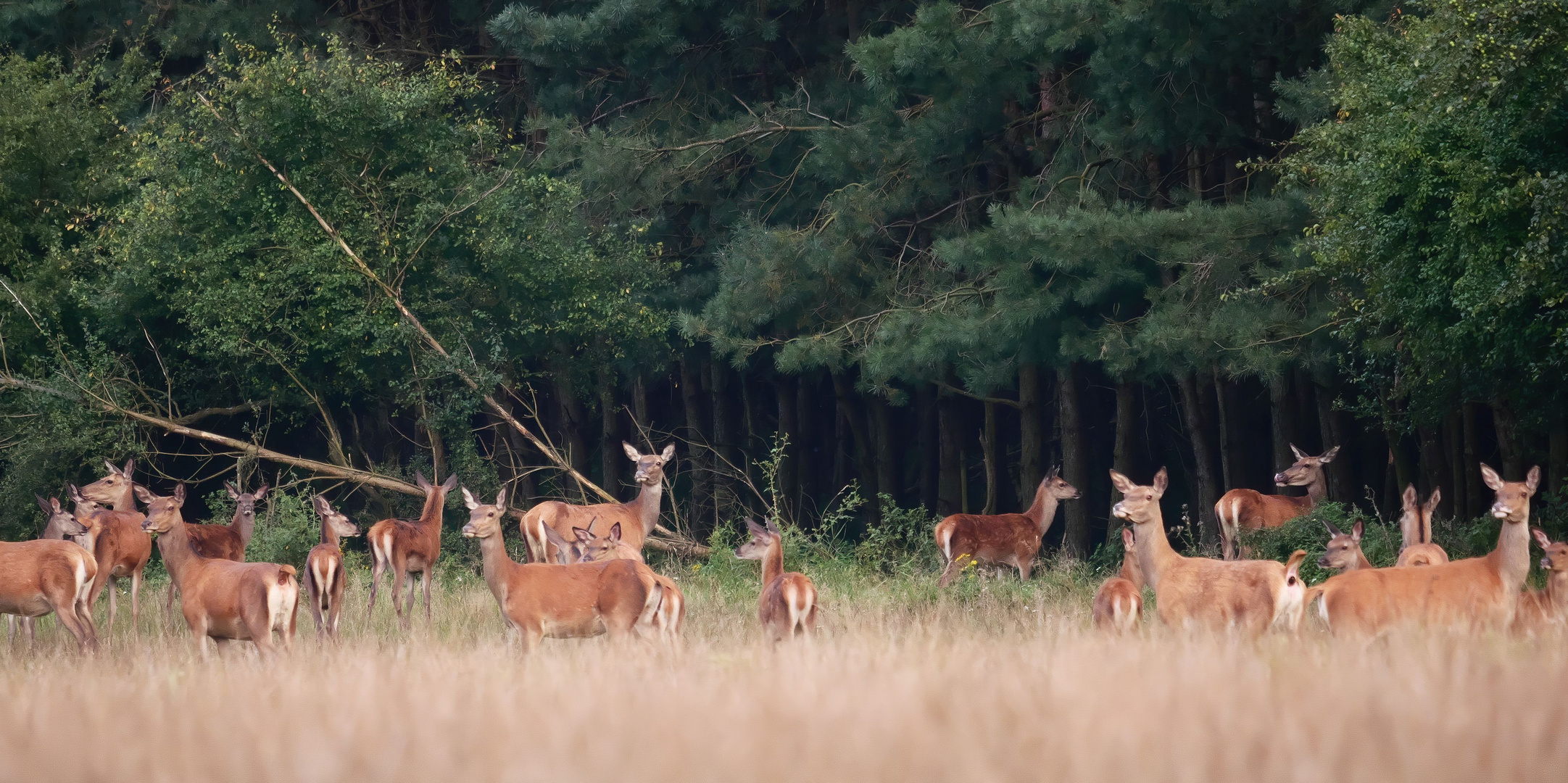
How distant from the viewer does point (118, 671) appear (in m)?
7.92

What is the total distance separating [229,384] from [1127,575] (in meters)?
12.9

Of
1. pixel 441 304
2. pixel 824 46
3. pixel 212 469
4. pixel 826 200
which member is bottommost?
pixel 212 469

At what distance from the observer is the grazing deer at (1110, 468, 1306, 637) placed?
7.74 m

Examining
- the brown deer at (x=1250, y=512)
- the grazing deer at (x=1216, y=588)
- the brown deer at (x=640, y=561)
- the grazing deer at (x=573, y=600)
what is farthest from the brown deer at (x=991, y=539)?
the grazing deer at (x=573, y=600)

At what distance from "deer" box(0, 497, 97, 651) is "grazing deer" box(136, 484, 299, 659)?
2.96 ft

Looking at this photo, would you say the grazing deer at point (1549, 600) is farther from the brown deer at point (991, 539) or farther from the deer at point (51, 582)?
the deer at point (51, 582)

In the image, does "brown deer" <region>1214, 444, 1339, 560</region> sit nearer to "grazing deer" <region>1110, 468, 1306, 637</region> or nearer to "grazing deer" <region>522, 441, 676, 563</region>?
"grazing deer" <region>1110, 468, 1306, 637</region>

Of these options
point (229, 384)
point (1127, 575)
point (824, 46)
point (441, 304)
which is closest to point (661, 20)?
point (824, 46)

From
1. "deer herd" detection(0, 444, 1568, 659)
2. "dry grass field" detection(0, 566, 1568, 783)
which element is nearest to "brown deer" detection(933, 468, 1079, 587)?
"deer herd" detection(0, 444, 1568, 659)

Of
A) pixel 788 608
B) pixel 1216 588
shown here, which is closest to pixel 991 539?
pixel 788 608

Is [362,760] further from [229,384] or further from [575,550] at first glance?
[229,384]

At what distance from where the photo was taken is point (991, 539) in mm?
12930

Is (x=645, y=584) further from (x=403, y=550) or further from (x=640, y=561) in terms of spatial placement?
(x=403, y=550)

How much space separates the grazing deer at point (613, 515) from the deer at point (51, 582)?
3.39 meters
